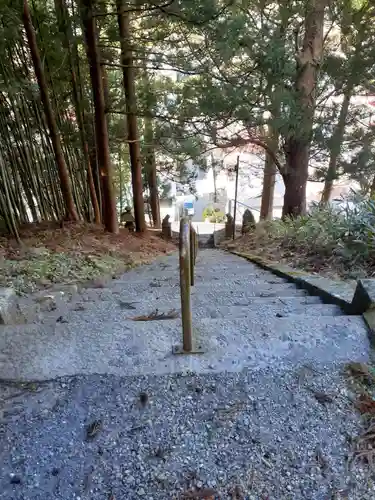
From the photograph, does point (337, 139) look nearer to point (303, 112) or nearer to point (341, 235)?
point (303, 112)

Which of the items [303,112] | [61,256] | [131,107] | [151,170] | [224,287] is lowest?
[224,287]

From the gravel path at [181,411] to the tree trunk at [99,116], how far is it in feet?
12.3

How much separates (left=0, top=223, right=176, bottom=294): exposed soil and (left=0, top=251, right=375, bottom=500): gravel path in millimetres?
1259

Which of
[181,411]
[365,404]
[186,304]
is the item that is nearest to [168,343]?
[186,304]

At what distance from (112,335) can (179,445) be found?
53 cm

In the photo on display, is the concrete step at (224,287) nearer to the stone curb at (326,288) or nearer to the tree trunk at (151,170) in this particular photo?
the stone curb at (326,288)

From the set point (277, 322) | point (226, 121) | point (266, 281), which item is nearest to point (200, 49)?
point (226, 121)

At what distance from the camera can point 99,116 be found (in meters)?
4.80

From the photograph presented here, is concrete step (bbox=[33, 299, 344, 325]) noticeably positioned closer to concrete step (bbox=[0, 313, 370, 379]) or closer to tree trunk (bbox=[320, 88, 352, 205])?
concrete step (bbox=[0, 313, 370, 379])

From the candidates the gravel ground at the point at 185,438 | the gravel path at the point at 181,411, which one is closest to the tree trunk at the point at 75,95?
the gravel path at the point at 181,411

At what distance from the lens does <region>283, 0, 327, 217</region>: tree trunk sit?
523cm

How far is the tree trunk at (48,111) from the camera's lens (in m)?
3.38

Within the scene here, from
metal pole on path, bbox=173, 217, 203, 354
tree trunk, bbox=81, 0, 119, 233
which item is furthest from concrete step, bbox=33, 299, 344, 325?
tree trunk, bbox=81, 0, 119, 233

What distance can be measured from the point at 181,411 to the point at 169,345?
0.94 feet
